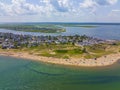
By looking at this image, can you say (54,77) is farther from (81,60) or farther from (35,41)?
(35,41)

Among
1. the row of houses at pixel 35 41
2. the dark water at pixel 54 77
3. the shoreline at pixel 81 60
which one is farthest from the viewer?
the row of houses at pixel 35 41

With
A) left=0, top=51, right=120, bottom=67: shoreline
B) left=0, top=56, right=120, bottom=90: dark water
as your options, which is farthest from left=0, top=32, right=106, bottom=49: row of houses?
left=0, top=56, right=120, bottom=90: dark water

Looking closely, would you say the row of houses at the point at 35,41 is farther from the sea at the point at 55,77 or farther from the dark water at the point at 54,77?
the dark water at the point at 54,77

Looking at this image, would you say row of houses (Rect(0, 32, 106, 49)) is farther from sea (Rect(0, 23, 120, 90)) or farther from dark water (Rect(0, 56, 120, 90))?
dark water (Rect(0, 56, 120, 90))

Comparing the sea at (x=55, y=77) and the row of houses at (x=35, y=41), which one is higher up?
the row of houses at (x=35, y=41)

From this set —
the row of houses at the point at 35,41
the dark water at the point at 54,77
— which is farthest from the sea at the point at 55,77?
the row of houses at the point at 35,41

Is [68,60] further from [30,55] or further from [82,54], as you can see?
[30,55]

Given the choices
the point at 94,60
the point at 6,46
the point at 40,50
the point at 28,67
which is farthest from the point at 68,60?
the point at 6,46
